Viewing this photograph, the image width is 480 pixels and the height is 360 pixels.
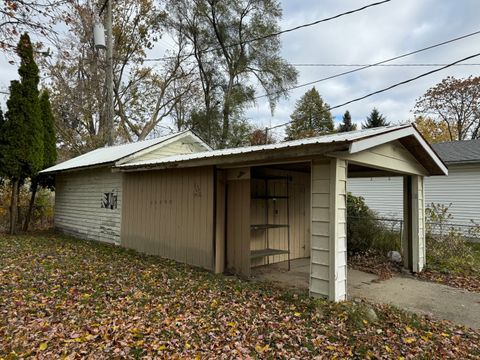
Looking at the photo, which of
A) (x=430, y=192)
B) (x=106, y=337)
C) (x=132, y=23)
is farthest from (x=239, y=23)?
(x=106, y=337)

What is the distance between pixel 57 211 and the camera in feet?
41.0

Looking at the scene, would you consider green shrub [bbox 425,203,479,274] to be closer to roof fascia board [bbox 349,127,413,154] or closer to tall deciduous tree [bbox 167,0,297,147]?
roof fascia board [bbox 349,127,413,154]

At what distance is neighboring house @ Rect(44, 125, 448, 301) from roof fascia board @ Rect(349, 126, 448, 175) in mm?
14

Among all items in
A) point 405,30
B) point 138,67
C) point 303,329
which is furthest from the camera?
point 138,67

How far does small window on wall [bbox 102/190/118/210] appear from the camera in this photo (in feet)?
29.9

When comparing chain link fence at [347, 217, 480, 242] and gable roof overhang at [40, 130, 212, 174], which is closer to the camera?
gable roof overhang at [40, 130, 212, 174]

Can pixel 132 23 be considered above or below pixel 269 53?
above

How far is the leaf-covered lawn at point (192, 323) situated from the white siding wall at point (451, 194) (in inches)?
355

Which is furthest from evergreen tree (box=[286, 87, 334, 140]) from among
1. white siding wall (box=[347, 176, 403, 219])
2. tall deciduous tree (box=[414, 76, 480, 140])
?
white siding wall (box=[347, 176, 403, 219])

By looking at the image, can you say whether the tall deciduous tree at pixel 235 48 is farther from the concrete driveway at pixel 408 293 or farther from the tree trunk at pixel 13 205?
the concrete driveway at pixel 408 293

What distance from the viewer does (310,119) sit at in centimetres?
3131

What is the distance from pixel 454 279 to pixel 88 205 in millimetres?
9859

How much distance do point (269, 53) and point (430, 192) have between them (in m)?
11.8

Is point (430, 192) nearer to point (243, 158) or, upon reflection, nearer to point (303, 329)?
point (243, 158)
